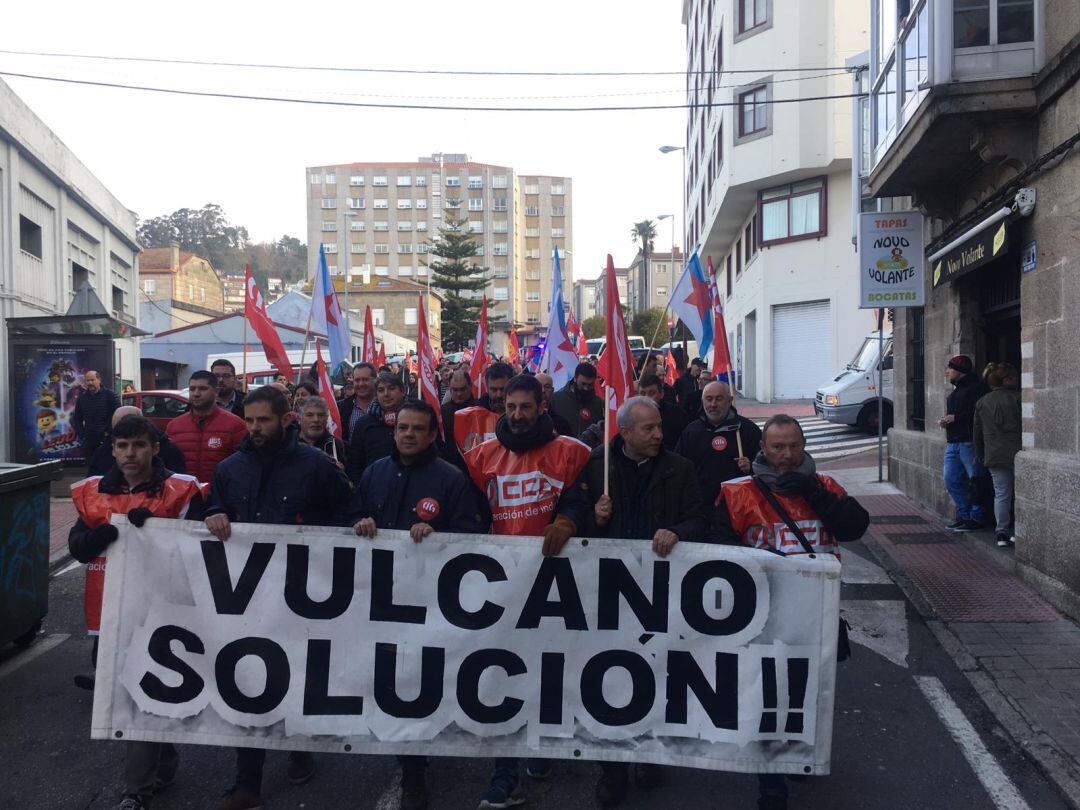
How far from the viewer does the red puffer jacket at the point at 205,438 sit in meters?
5.69

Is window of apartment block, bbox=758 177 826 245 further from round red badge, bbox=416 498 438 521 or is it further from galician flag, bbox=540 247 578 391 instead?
round red badge, bbox=416 498 438 521

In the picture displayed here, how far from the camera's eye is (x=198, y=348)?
37.4m

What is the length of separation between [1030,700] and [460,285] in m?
60.8

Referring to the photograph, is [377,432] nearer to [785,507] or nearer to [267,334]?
[267,334]

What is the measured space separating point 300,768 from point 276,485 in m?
1.28

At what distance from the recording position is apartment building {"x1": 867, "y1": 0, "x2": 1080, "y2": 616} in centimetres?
650

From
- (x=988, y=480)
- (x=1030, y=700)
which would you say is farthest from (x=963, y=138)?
(x=1030, y=700)

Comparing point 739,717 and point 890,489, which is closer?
point 739,717

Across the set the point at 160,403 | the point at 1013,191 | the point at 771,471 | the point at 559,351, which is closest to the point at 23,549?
the point at 771,471

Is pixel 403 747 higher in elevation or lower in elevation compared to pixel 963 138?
lower

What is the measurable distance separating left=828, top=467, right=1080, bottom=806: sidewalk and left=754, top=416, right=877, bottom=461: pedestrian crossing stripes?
6455mm

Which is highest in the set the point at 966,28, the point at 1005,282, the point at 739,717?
the point at 966,28

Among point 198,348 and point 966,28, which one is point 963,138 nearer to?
point 966,28

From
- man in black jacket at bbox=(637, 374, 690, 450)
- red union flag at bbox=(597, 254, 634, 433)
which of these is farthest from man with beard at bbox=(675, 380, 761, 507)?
man in black jacket at bbox=(637, 374, 690, 450)
